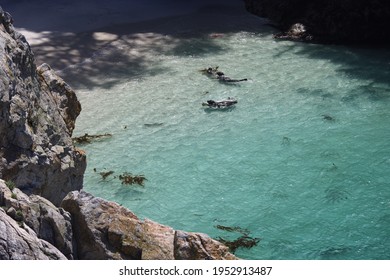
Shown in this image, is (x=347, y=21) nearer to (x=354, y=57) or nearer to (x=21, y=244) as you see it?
(x=354, y=57)

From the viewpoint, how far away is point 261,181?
37.3 feet

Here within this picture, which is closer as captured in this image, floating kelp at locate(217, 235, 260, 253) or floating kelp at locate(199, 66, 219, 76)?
floating kelp at locate(217, 235, 260, 253)

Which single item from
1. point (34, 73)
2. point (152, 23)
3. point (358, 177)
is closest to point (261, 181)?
point (358, 177)

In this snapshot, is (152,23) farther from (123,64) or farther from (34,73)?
(34,73)

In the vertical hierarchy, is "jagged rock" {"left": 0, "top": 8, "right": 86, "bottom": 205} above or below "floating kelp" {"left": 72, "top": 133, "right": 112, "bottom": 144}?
above

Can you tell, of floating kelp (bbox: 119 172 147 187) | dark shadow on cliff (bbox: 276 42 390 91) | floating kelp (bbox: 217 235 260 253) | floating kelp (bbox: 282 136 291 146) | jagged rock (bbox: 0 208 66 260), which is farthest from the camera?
dark shadow on cliff (bbox: 276 42 390 91)

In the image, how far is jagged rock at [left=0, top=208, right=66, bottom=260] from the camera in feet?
18.4

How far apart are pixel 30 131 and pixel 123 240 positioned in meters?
2.32

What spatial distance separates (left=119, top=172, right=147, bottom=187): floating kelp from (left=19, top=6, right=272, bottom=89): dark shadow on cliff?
17.3ft

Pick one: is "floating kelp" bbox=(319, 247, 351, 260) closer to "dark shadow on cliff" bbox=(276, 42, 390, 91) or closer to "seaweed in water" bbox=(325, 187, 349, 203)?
"seaweed in water" bbox=(325, 187, 349, 203)

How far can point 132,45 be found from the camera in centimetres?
1958

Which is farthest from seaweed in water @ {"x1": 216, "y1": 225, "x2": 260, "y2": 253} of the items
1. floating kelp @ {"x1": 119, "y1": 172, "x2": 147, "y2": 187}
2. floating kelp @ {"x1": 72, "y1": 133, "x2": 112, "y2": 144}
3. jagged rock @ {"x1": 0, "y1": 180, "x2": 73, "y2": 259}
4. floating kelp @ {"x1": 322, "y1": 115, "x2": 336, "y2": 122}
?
floating kelp @ {"x1": 322, "y1": 115, "x2": 336, "y2": 122}

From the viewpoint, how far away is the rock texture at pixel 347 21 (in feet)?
64.0

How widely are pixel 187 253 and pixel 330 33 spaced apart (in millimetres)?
14355
